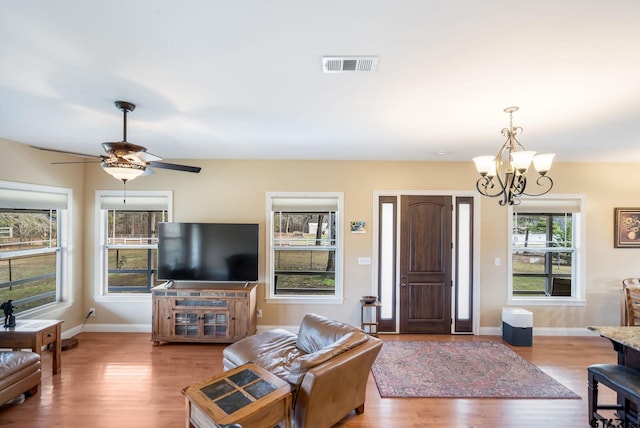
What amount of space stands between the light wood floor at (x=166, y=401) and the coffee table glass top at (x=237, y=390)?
2.64ft

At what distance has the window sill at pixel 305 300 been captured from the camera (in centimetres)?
446

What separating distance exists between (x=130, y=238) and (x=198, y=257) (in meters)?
1.35

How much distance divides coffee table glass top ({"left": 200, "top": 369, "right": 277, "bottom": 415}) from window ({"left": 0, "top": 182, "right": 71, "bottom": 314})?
136 inches

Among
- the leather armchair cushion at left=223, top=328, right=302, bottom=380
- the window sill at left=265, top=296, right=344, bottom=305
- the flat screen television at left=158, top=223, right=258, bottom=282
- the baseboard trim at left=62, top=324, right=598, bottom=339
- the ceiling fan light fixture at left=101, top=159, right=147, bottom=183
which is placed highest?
the ceiling fan light fixture at left=101, top=159, right=147, bottom=183

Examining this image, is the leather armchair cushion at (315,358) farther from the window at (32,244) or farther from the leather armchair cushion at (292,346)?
the window at (32,244)

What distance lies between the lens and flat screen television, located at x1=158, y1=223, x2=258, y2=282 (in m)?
4.17

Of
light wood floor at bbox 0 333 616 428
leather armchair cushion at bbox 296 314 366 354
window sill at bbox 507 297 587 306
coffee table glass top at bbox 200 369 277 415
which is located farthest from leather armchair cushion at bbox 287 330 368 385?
window sill at bbox 507 297 587 306

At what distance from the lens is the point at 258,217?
4.51 meters

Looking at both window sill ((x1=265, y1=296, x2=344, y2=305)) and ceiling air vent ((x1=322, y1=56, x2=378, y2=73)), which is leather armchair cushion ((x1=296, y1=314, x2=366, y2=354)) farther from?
ceiling air vent ((x1=322, y1=56, x2=378, y2=73))

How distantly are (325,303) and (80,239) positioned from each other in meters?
3.97

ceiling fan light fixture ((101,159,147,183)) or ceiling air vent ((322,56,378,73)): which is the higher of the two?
ceiling air vent ((322,56,378,73))

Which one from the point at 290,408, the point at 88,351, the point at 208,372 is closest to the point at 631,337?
the point at 290,408

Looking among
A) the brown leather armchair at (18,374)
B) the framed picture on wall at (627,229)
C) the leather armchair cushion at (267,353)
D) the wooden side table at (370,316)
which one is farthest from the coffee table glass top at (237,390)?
the framed picture on wall at (627,229)

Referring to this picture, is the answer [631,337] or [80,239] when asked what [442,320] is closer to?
[631,337]
